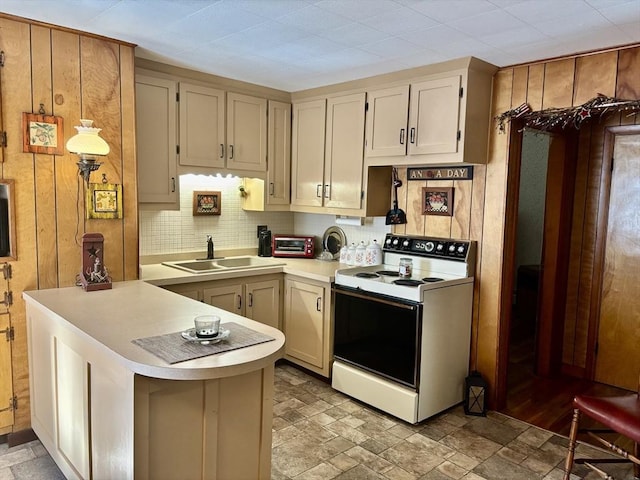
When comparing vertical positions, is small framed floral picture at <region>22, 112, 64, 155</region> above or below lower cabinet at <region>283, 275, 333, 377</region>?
above

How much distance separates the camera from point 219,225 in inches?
163

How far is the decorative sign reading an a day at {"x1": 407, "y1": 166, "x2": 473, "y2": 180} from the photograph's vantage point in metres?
3.34

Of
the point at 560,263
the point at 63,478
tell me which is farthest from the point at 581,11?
the point at 63,478

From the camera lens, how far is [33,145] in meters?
2.64

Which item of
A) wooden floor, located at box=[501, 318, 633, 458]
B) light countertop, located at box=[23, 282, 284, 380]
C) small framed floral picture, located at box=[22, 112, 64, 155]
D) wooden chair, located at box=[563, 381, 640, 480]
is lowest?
wooden floor, located at box=[501, 318, 633, 458]

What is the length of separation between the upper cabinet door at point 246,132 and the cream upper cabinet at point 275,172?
0.24 feet

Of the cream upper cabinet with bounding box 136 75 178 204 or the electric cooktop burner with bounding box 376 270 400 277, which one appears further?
the electric cooktop burner with bounding box 376 270 400 277

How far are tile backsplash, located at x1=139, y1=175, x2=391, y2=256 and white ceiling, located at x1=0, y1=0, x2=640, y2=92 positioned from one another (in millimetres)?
1131

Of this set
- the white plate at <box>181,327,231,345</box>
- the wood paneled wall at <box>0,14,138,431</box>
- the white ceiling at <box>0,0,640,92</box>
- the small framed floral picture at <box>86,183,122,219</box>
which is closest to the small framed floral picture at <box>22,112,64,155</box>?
the wood paneled wall at <box>0,14,138,431</box>

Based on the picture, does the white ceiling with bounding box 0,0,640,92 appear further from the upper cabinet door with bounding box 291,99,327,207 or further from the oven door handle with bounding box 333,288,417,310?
the oven door handle with bounding box 333,288,417,310

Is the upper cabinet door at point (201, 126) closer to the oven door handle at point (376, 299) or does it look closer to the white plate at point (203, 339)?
the oven door handle at point (376, 299)

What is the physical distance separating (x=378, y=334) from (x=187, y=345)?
1.71 metres

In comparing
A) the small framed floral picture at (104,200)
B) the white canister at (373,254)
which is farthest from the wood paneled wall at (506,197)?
the small framed floral picture at (104,200)

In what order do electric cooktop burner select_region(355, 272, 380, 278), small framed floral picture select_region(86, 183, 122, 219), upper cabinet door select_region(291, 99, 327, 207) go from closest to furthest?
small framed floral picture select_region(86, 183, 122, 219)
electric cooktop burner select_region(355, 272, 380, 278)
upper cabinet door select_region(291, 99, 327, 207)
